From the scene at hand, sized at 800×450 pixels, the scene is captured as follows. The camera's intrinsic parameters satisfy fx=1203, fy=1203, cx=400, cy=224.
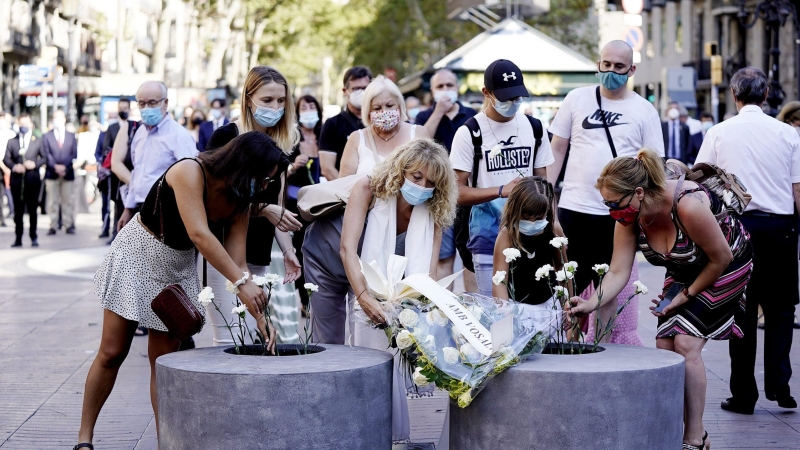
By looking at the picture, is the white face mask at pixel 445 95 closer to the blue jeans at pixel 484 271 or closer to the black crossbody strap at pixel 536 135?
the black crossbody strap at pixel 536 135

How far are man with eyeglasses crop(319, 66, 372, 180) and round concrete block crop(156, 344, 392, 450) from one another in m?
4.14

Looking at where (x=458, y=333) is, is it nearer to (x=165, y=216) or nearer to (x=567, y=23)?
(x=165, y=216)

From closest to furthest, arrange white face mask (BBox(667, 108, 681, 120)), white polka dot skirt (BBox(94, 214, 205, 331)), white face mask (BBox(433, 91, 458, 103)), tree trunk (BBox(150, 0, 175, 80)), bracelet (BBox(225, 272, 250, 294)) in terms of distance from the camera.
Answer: bracelet (BBox(225, 272, 250, 294)) < white polka dot skirt (BBox(94, 214, 205, 331)) < white face mask (BBox(433, 91, 458, 103)) < white face mask (BBox(667, 108, 681, 120)) < tree trunk (BBox(150, 0, 175, 80))

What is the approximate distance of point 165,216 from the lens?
212 inches

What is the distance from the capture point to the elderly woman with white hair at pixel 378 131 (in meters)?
7.12

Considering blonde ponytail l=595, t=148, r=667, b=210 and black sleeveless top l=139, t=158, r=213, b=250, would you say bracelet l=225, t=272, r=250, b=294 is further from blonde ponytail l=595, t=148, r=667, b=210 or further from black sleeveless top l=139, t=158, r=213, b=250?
blonde ponytail l=595, t=148, r=667, b=210

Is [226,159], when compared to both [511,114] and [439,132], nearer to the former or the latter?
[511,114]

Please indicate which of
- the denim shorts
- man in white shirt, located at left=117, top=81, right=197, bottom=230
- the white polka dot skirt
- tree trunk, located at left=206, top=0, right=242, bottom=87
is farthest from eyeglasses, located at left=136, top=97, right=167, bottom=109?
tree trunk, located at left=206, top=0, right=242, bottom=87

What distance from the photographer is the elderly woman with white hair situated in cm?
712

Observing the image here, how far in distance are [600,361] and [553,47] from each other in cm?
2007

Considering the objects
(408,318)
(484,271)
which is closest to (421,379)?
(408,318)

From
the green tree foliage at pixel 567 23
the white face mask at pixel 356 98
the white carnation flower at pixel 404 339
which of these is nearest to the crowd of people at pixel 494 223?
the white carnation flower at pixel 404 339

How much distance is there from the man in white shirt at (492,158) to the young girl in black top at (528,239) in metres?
0.49

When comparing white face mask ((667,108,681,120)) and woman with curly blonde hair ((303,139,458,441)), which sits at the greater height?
white face mask ((667,108,681,120))
